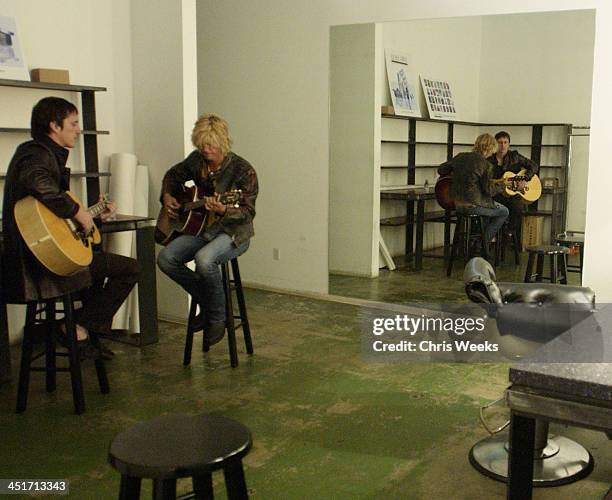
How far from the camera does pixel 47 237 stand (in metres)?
3.43

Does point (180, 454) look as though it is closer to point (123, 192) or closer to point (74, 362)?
point (74, 362)

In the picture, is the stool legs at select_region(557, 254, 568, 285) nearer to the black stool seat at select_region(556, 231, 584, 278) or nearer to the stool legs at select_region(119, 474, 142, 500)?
the black stool seat at select_region(556, 231, 584, 278)

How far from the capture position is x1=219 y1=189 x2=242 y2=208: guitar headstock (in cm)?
427

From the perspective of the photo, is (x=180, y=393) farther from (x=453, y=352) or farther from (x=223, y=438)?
(x=223, y=438)

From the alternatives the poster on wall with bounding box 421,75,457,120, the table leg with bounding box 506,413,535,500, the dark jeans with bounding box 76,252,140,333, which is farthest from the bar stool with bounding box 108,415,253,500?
the poster on wall with bounding box 421,75,457,120

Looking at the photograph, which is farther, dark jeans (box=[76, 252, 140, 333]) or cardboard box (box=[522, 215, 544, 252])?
cardboard box (box=[522, 215, 544, 252])

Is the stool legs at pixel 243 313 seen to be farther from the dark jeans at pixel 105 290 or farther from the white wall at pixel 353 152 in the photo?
the white wall at pixel 353 152

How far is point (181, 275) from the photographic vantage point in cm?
443

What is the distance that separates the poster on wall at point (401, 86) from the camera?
602cm

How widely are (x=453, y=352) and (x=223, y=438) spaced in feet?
10.4

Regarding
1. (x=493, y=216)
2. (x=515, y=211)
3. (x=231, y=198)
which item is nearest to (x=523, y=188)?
(x=515, y=211)

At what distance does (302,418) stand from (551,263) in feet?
8.25

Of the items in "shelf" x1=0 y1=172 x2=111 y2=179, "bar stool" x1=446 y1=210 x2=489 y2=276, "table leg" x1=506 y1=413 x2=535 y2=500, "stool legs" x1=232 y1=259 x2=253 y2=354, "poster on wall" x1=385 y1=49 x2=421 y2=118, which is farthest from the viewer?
"poster on wall" x1=385 y1=49 x2=421 y2=118

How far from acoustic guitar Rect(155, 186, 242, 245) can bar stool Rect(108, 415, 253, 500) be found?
251cm
